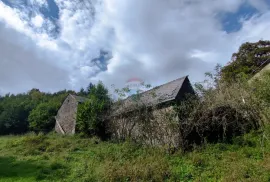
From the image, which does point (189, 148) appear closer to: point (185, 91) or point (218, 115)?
point (218, 115)

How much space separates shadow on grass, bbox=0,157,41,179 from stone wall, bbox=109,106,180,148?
554 cm

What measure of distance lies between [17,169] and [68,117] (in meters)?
13.0

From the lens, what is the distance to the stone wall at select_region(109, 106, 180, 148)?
1017cm

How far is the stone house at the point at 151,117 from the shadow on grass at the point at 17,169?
18.4ft

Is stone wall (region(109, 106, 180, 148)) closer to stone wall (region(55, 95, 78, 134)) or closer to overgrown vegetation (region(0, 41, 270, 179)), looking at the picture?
overgrown vegetation (region(0, 41, 270, 179))

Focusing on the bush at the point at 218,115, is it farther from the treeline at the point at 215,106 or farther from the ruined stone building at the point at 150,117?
the ruined stone building at the point at 150,117

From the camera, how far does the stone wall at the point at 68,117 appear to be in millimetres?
20469

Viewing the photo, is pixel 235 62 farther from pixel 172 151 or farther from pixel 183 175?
pixel 183 175

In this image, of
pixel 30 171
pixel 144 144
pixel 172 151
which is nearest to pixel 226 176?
pixel 172 151

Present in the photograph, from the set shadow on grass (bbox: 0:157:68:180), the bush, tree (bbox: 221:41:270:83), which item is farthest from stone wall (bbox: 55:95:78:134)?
tree (bbox: 221:41:270:83)

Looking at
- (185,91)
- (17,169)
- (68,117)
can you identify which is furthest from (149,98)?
(68,117)

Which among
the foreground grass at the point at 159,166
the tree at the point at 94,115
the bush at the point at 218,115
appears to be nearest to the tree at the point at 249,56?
the bush at the point at 218,115

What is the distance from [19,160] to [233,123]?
38.0 ft

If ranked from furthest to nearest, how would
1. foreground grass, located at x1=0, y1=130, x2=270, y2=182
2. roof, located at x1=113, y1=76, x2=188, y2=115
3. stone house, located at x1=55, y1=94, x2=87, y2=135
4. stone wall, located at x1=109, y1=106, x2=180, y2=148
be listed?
stone house, located at x1=55, y1=94, x2=87, y2=135 < roof, located at x1=113, y1=76, x2=188, y2=115 < stone wall, located at x1=109, y1=106, x2=180, y2=148 < foreground grass, located at x1=0, y1=130, x2=270, y2=182
